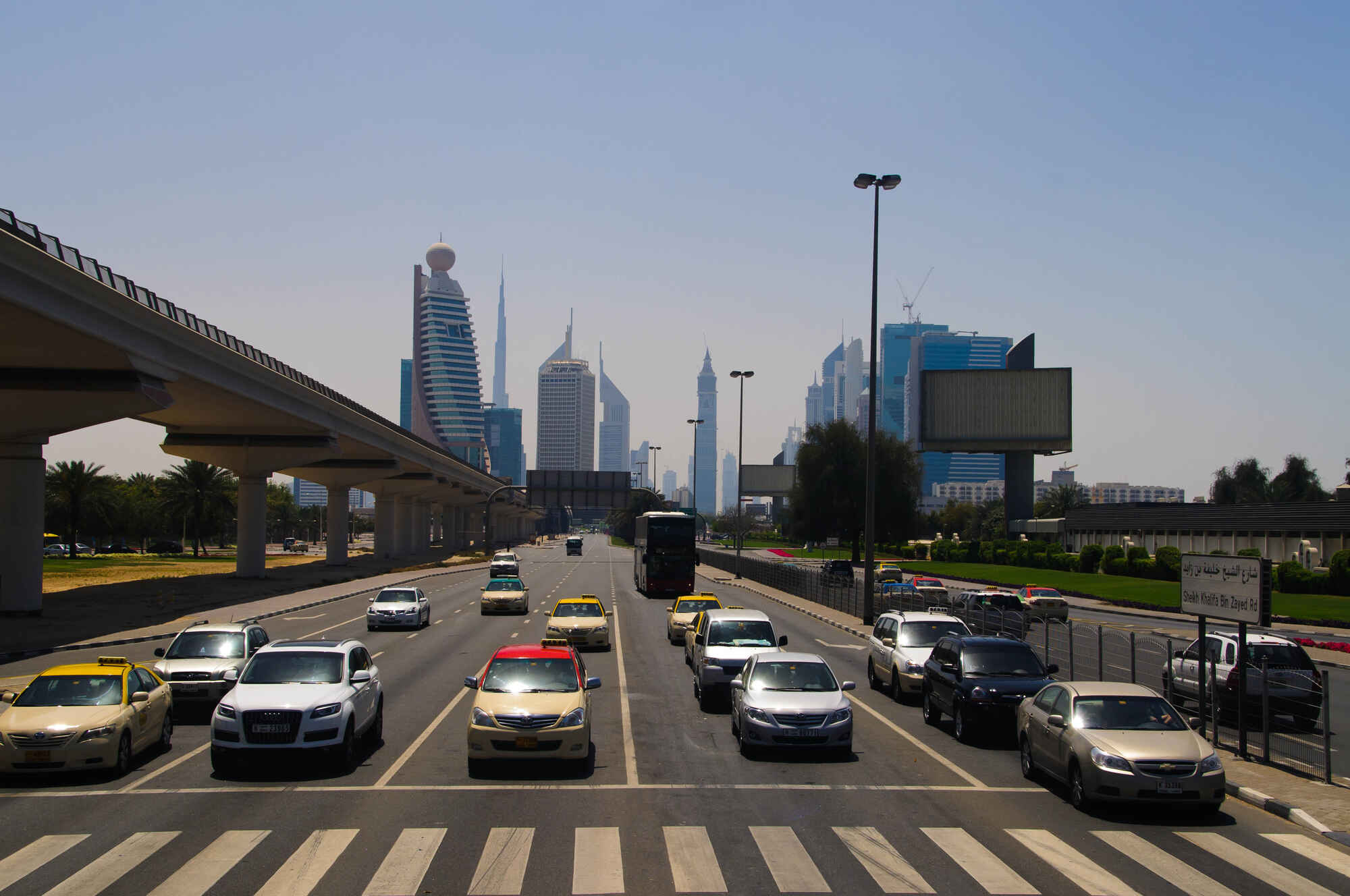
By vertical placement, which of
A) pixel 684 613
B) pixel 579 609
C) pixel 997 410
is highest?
pixel 997 410

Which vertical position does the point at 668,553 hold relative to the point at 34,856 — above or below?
above

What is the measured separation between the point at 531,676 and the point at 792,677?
4.23m

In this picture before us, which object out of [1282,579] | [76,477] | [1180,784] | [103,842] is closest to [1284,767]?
[1180,784]

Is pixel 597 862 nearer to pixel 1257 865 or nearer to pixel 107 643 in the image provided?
pixel 1257 865

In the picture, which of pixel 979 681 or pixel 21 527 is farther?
Answer: pixel 21 527

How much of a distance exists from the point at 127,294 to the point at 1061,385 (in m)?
82.3

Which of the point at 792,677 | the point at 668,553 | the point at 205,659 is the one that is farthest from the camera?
the point at 668,553

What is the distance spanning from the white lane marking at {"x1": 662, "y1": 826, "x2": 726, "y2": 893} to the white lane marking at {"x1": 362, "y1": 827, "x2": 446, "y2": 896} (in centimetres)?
244

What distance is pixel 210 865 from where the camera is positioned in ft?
34.5

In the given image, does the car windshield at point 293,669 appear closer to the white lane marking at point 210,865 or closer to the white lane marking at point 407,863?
the white lane marking at point 210,865

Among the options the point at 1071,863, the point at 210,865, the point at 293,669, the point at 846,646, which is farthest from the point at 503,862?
the point at 846,646

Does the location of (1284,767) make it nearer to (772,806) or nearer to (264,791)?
(772,806)

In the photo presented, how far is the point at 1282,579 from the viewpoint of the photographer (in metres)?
54.8

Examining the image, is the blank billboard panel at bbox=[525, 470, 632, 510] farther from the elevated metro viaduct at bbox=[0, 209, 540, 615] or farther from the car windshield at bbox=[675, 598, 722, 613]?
the car windshield at bbox=[675, 598, 722, 613]
